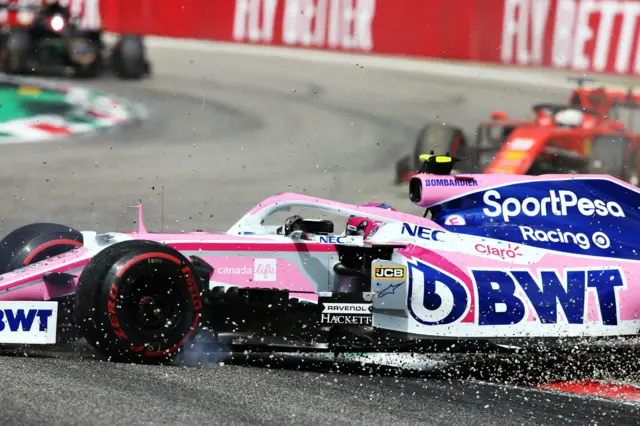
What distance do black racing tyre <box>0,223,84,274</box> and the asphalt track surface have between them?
94 centimetres

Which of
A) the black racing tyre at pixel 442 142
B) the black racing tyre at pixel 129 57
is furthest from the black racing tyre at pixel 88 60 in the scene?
the black racing tyre at pixel 442 142

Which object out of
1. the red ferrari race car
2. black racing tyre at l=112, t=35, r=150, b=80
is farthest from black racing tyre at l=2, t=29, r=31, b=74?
the red ferrari race car

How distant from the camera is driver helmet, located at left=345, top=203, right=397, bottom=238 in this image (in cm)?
794

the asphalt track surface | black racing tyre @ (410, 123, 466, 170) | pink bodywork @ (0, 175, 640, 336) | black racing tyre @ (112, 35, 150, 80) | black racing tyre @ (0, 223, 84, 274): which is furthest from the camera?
black racing tyre @ (112, 35, 150, 80)

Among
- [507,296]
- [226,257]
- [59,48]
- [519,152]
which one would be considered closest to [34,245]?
[226,257]

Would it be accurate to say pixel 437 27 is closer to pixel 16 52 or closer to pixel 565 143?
pixel 565 143

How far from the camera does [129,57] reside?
75.2 ft

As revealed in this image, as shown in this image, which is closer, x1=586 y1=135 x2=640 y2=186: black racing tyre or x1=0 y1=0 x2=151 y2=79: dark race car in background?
x1=586 y1=135 x2=640 y2=186: black racing tyre

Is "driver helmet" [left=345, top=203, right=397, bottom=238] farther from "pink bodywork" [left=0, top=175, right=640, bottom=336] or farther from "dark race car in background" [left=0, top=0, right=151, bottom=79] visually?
"dark race car in background" [left=0, top=0, right=151, bottom=79]

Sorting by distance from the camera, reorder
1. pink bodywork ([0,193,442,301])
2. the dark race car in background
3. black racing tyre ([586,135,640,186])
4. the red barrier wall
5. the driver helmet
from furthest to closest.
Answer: the dark race car in background < the red barrier wall < black racing tyre ([586,135,640,186]) < the driver helmet < pink bodywork ([0,193,442,301])

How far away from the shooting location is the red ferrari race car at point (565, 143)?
15414 mm

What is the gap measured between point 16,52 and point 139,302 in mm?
16403

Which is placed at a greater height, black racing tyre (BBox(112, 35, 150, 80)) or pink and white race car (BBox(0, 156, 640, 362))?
pink and white race car (BBox(0, 156, 640, 362))

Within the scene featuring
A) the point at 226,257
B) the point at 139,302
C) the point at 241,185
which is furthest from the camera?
the point at 241,185
